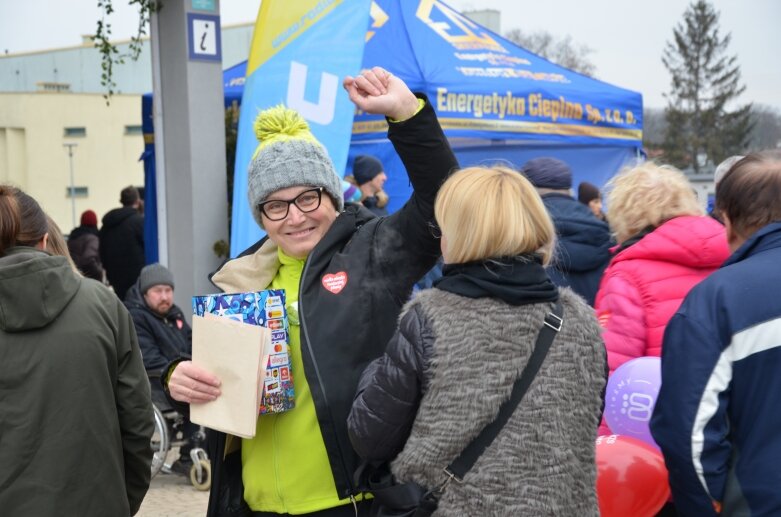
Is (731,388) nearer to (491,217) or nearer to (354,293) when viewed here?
(491,217)

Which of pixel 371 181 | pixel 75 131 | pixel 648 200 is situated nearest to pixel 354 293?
pixel 648 200

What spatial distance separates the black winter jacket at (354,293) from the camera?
232cm

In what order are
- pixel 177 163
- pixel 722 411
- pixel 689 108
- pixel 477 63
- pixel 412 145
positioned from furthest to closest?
pixel 689 108, pixel 477 63, pixel 177 163, pixel 412 145, pixel 722 411

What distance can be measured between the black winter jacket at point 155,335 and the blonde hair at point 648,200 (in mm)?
3273

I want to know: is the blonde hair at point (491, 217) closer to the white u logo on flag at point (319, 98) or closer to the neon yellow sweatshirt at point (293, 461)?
the neon yellow sweatshirt at point (293, 461)

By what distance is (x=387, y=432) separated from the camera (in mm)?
2027

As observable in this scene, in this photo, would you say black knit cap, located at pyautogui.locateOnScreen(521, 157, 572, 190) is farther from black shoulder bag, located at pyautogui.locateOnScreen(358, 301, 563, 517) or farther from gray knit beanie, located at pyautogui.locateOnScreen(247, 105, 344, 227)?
black shoulder bag, located at pyautogui.locateOnScreen(358, 301, 563, 517)

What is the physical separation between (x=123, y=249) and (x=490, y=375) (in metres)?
8.52

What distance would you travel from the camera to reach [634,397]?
10.2 ft

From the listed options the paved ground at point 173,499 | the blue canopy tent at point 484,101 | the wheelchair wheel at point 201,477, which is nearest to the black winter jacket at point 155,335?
the wheelchair wheel at point 201,477

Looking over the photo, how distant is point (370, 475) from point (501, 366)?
0.50 meters

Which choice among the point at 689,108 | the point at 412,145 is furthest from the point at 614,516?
the point at 689,108

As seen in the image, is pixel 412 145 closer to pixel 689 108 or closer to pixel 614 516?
pixel 614 516

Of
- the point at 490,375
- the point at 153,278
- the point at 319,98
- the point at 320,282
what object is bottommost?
the point at 153,278
